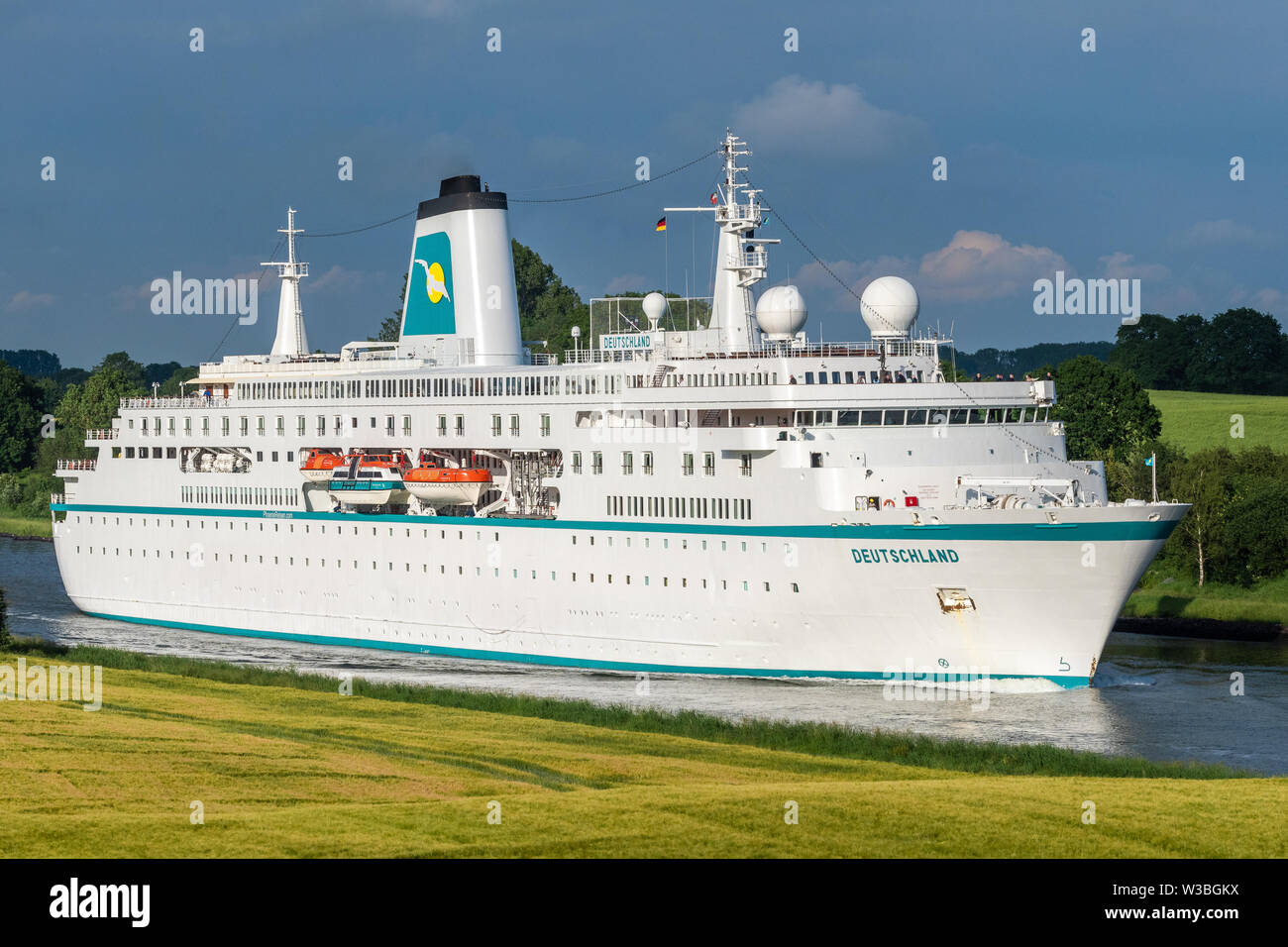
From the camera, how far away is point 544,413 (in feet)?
147

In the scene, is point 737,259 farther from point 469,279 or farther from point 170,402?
point 170,402

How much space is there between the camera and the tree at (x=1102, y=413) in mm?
74688

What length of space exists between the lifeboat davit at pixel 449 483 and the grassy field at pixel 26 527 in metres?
57.2

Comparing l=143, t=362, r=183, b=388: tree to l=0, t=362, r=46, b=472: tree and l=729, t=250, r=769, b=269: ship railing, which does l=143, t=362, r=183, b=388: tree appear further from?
l=729, t=250, r=769, b=269: ship railing

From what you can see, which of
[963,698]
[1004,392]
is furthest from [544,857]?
[1004,392]

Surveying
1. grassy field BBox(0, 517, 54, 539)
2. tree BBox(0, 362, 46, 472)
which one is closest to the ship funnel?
grassy field BBox(0, 517, 54, 539)

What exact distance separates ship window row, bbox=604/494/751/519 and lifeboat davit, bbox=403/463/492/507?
18.0ft

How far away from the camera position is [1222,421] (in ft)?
299

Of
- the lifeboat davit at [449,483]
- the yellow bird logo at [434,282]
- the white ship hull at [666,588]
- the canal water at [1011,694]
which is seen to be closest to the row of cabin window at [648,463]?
the white ship hull at [666,588]

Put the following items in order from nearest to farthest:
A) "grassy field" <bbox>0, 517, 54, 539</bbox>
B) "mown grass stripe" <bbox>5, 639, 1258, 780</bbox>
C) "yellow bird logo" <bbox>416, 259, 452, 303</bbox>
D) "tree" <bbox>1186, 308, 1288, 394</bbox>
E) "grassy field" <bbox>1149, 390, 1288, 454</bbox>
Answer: "mown grass stripe" <bbox>5, 639, 1258, 780</bbox> → "yellow bird logo" <bbox>416, 259, 452, 303</bbox> → "grassy field" <bbox>1149, 390, 1288, 454</bbox> → "grassy field" <bbox>0, 517, 54, 539</bbox> → "tree" <bbox>1186, 308, 1288, 394</bbox>

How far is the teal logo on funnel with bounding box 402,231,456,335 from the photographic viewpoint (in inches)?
1996

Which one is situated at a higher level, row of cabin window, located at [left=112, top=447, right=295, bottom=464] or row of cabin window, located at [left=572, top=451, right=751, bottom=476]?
row of cabin window, located at [left=112, top=447, right=295, bottom=464]

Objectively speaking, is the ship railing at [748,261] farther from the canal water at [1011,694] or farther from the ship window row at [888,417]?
the canal water at [1011,694]
